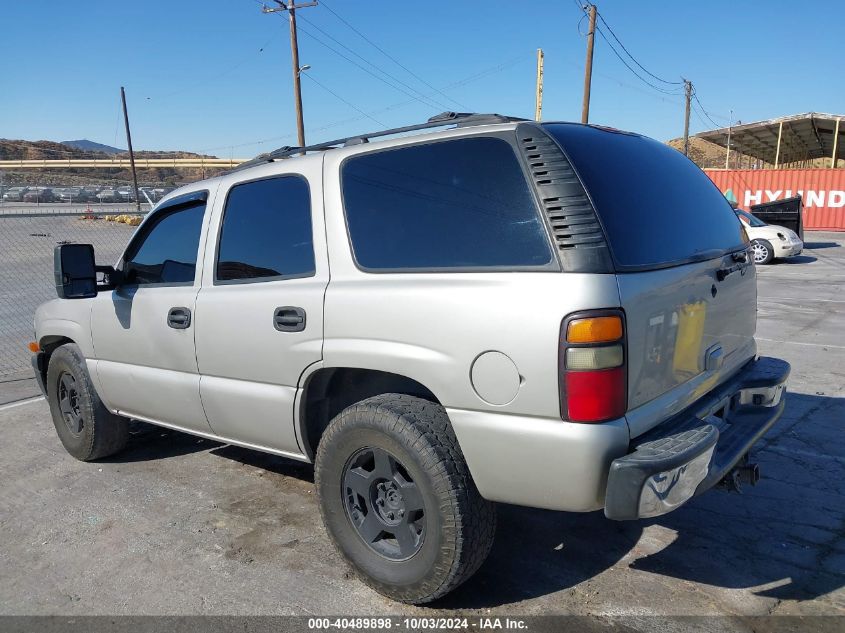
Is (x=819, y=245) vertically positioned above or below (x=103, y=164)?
below

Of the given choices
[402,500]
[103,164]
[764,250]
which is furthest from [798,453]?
[103,164]

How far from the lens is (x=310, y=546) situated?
3393 mm

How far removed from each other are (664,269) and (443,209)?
0.91 metres

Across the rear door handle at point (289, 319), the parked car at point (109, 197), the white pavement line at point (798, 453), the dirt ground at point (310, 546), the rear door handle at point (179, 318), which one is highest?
the parked car at point (109, 197)

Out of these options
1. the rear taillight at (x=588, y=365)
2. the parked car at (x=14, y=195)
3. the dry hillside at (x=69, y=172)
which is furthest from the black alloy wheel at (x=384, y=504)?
the dry hillside at (x=69, y=172)

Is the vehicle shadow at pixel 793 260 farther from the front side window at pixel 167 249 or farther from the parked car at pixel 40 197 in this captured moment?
the parked car at pixel 40 197

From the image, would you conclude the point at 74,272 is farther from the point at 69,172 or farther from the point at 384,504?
the point at 69,172

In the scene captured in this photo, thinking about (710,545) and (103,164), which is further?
(103,164)

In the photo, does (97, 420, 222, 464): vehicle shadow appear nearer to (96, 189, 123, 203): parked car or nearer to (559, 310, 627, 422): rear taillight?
(559, 310, 627, 422): rear taillight

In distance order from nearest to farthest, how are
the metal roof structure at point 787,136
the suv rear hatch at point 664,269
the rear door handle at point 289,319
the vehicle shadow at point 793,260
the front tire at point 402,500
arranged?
the suv rear hatch at point 664,269, the front tire at point 402,500, the rear door handle at point 289,319, the vehicle shadow at point 793,260, the metal roof structure at point 787,136

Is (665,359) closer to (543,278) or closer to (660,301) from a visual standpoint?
(660,301)

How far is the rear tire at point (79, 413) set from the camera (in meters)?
4.46

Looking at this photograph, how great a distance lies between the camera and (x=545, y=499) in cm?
243

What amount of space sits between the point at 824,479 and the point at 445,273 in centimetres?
293
